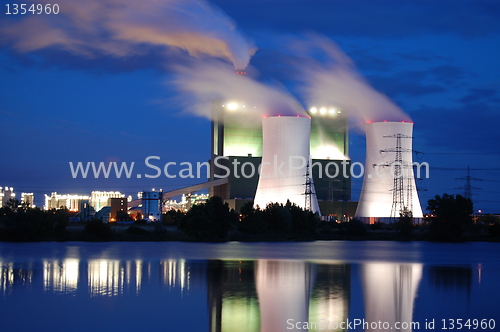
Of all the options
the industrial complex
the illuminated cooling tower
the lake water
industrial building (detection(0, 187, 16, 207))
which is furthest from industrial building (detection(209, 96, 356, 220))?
industrial building (detection(0, 187, 16, 207))

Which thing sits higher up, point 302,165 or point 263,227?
point 302,165

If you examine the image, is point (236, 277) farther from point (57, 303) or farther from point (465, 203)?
point (465, 203)

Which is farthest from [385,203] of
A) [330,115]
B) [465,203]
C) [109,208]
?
[109,208]

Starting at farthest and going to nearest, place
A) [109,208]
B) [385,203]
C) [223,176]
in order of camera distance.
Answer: [109,208], [223,176], [385,203]

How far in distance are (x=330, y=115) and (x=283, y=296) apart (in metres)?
34.5

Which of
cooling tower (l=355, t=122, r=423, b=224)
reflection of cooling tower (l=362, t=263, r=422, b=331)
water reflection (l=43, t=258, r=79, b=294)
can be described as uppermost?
cooling tower (l=355, t=122, r=423, b=224)

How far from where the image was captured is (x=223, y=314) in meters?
9.66

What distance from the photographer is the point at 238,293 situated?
11.9 meters

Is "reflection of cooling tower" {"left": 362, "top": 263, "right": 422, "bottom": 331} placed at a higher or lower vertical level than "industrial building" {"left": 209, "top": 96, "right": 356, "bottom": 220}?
lower

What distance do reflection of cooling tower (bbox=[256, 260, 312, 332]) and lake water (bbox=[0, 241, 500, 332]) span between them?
2cm

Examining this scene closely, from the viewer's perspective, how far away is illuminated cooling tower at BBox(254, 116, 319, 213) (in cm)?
3197

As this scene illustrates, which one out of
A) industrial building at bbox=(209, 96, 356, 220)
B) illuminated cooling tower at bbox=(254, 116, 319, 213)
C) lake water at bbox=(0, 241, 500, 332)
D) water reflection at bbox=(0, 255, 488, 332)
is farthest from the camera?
industrial building at bbox=(209, 96, 356, 220)

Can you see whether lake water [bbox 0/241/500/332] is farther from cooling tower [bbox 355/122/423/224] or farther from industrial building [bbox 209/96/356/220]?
industrial building [bbox 209/96/356/220]

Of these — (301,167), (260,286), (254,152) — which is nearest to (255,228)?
(301,167)
